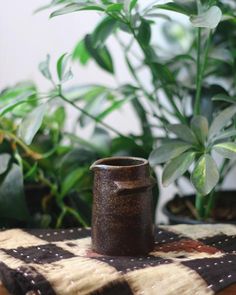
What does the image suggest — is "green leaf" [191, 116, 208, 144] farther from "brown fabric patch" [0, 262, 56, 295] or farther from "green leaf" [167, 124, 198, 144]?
"brown fabric patch" [0, 262, 56, 295]

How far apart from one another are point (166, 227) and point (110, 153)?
0.60 feet

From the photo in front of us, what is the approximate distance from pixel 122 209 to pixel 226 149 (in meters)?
0.16

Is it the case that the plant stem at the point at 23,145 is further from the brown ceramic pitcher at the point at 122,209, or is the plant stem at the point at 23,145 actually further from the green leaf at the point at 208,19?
the green leaf at the point at 208,19

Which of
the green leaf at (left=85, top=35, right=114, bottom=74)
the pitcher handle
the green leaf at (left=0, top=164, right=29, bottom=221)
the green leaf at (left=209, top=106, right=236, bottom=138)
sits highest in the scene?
the green leaf at (left=85, top=35, right=114, bottom=74)

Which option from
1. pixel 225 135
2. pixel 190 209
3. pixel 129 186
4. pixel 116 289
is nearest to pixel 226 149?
pixel 225 135

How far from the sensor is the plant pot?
0.98m

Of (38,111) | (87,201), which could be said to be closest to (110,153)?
(87,201)

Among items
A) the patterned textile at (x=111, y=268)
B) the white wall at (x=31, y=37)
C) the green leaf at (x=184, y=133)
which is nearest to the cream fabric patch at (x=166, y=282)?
the patterned textile at (x=111, y=268)

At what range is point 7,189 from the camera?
86cm

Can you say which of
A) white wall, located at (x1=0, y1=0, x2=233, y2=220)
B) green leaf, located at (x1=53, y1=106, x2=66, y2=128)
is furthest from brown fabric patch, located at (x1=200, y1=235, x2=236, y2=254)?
white wall, located at (x1=0, y1=0, x2=233, y2=220)

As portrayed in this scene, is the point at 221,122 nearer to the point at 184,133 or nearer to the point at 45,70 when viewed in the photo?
the point at 184,133

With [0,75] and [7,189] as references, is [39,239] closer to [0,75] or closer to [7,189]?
[7,189]

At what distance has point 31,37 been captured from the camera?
1.30m

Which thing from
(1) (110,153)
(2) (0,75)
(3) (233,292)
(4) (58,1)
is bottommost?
(3) (233,292)
